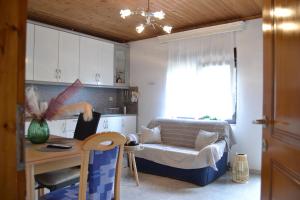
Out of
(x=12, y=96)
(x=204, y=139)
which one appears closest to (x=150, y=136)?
(x=204, y=139)

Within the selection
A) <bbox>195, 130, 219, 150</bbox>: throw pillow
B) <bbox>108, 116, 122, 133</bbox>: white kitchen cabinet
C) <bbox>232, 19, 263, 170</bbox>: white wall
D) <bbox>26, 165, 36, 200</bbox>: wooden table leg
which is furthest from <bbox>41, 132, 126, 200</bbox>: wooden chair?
<bbox>108, 116, 122, 133</bbox>: white kitchen cabinet

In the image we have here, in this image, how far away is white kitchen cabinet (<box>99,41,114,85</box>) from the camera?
4984mm

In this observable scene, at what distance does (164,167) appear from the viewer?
364 centimetres

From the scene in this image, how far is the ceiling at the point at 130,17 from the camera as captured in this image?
11.2ft

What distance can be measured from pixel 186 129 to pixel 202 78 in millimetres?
993

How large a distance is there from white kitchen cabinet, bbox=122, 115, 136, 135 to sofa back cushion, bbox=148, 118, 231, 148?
978 millimetres

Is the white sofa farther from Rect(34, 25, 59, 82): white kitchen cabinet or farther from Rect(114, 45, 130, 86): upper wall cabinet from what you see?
Rect(34, 25, 59, 82): white kitchen cabinet

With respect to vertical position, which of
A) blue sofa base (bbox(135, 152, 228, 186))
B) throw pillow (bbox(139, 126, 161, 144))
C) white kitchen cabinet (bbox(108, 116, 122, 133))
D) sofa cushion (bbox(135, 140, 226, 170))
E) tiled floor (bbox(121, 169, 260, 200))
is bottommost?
tiled floor (bbox(121, 169, 260, 200))

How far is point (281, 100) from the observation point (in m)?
1.16

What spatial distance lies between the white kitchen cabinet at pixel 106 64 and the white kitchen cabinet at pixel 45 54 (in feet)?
3.24

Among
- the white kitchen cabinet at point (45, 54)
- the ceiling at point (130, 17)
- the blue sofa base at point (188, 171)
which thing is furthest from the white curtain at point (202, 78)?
the white kitchen cabinet at point (45, 54)

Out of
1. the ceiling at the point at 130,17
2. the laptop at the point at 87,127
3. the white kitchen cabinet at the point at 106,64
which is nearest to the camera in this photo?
the laptop at the point at 87,127

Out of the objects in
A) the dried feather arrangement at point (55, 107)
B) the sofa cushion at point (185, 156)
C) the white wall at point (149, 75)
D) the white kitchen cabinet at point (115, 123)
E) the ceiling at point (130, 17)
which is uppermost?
the ceiling at point (130, 17)

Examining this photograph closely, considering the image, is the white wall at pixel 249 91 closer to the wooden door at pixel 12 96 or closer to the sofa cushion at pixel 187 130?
the sofa cushion at pixel 187 130
